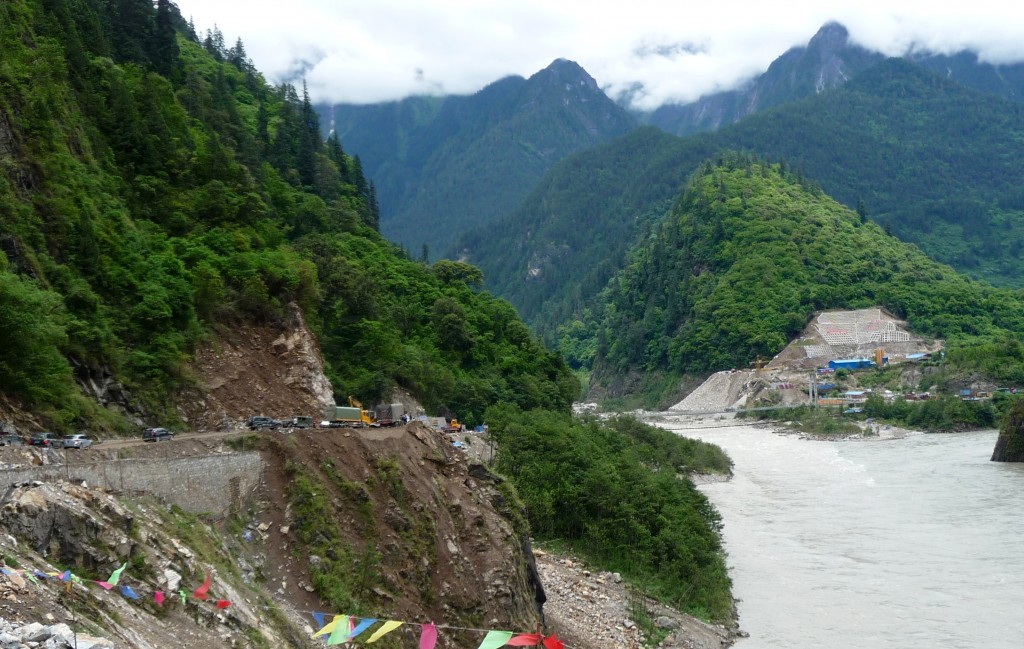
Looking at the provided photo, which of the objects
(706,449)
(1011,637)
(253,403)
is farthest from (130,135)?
(706,449)

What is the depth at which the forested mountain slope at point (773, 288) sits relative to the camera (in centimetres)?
15525

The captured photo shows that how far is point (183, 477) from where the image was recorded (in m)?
21.7

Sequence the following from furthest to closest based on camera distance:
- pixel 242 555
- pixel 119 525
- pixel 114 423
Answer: pixel 114 423, pixel 242 555, pixel 119 525

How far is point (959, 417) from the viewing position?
109 m

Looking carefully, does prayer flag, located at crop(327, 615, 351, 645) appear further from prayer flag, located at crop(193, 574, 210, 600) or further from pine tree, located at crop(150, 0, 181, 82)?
pine tree, located at crop(150, 0, 181, 82)

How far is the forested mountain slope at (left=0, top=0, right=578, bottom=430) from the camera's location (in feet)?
103

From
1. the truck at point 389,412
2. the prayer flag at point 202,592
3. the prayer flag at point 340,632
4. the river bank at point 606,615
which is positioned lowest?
the river bank at point 606,615

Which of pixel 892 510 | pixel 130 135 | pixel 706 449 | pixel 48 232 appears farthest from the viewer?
pixel 706 449

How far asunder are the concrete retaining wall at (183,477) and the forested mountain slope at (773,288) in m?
119

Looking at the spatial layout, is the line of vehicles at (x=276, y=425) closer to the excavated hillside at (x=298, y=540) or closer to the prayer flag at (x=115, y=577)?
the excavated hillside at (x=298, y=540)

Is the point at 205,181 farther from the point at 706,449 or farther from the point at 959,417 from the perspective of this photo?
the point at 959,417

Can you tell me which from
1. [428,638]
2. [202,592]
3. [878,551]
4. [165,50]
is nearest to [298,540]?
[202,592]

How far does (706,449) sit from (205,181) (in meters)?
51.0

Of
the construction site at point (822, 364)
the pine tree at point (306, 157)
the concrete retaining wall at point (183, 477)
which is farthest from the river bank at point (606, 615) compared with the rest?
the construction site at point (822, 364)
